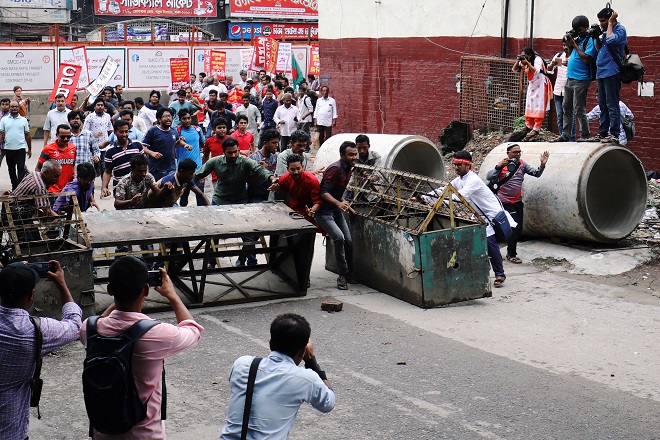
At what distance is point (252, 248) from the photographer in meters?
10.9

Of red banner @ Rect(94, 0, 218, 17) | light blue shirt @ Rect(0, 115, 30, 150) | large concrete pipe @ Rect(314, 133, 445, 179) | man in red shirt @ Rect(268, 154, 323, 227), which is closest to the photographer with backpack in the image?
man in red shirt @ Rect(268, 154, 323, 227)

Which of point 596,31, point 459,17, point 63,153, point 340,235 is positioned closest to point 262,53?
point 459,17

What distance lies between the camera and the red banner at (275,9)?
1777 inches

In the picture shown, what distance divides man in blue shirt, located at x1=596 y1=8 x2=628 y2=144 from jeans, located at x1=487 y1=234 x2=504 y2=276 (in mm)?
3217

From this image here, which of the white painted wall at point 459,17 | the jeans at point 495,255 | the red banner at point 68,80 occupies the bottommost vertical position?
the jeans at point 495,255

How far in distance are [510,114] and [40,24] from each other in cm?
2788

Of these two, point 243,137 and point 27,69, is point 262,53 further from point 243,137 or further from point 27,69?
point 243,137

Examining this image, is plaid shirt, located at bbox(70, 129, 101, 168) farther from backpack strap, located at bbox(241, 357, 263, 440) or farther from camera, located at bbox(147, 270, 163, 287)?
backpack strap, located at bbox(241, 357, 263, 440)

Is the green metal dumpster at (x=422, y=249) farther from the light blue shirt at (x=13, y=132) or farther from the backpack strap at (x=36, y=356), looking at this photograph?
the light blue shirt at (x=13, y=132)

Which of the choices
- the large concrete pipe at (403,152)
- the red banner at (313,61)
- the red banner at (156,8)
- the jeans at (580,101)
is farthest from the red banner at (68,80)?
the red banner at (156,8)

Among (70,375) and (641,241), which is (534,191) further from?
(70,375)

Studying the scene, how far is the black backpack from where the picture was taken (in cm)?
418

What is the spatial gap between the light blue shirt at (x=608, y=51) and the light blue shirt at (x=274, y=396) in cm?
1028

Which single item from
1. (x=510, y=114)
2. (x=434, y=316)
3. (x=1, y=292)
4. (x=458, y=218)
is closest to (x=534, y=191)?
(x=458, y=218)
